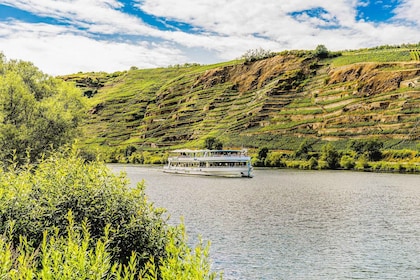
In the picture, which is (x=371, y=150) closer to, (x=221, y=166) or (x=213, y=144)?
(x=221, y=166)

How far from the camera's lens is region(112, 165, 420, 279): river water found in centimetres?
2709

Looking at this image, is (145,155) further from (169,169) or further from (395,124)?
(395,124)

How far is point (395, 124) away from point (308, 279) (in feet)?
437

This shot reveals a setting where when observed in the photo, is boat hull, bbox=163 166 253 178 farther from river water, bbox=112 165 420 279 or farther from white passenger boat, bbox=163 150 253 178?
river water, bbox=112 165 420 279

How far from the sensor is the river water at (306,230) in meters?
27.1

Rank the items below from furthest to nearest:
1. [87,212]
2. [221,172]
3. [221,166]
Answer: [221,166]
[221,172]
[87,212]

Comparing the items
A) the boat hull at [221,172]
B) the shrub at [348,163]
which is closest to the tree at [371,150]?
the shrub at [348,163]

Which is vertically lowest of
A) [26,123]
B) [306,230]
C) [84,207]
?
[306,230]

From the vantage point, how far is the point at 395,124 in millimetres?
144375

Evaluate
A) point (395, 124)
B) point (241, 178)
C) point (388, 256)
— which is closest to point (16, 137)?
point (388, 256)

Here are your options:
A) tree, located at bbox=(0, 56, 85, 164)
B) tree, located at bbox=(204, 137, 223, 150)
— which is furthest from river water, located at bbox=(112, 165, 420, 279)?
tree, located at bbox=(204, 137, 223, 150)

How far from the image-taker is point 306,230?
38.5 meters

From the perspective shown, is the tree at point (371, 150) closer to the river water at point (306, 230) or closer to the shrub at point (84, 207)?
the river water at point (306, 230)

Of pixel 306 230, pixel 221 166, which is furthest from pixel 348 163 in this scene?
pixel 306 230
